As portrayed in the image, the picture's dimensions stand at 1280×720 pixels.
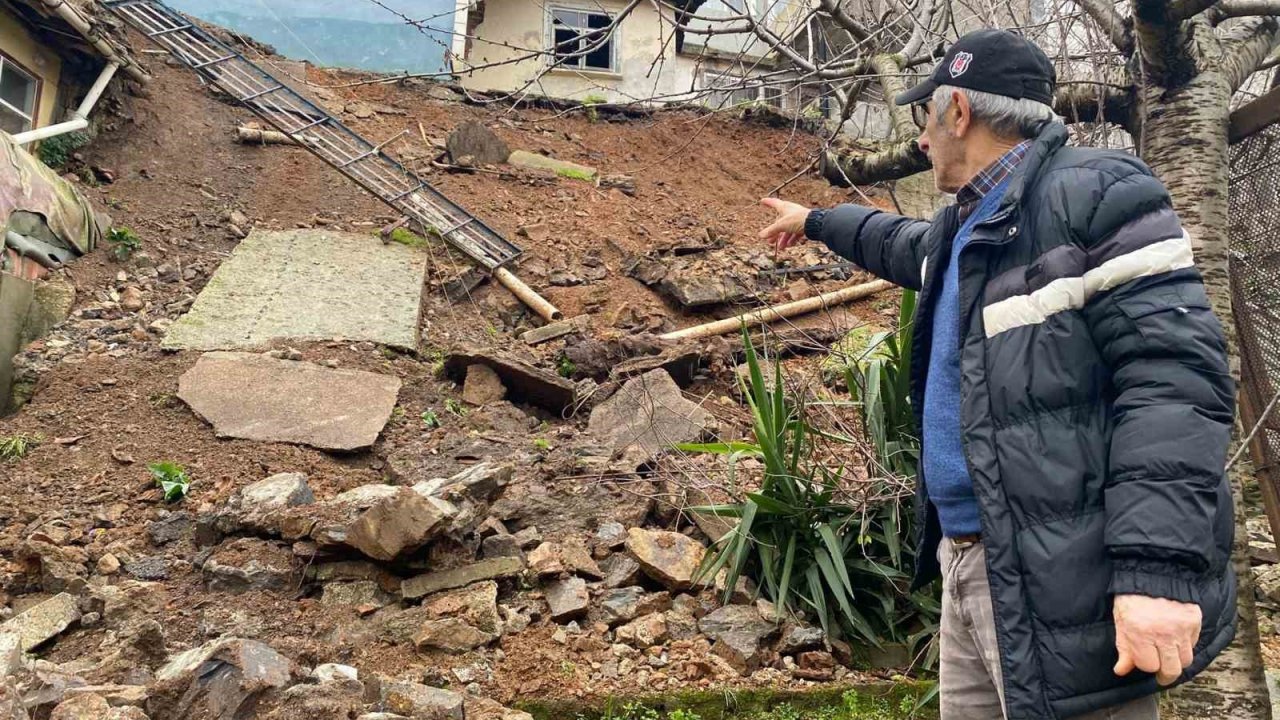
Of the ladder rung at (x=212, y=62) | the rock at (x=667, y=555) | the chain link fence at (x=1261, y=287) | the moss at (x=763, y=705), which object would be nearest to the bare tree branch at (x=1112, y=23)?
the chain link fence at (x=1261, y=287)

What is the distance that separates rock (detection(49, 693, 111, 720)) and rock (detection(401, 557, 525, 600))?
1.34 metres

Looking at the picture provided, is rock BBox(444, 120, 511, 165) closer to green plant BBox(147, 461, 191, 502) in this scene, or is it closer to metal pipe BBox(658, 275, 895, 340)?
metal pipe BBox(658, 275, 895, 340)

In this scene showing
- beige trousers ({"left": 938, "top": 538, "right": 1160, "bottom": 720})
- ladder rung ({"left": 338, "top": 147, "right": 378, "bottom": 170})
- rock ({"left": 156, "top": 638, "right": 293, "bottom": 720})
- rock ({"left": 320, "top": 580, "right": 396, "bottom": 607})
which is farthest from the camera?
ladder rung ({"left": 338, "top": 147, "right": 378, "bottom": 170})

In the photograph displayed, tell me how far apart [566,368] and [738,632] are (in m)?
3.72

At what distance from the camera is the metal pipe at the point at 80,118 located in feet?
26.8

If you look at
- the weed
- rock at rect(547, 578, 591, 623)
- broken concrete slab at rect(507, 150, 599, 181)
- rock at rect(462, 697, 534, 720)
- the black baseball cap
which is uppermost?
broken concrete slab at rect(507, 150, 599, 181)

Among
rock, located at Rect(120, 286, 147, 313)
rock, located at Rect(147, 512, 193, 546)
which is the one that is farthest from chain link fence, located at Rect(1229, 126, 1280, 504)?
rock, located at Rect(120, 286, 147, 313)

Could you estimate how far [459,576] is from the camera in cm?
376

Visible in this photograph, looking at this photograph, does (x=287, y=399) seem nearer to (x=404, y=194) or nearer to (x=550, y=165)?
(x=404, y=194)

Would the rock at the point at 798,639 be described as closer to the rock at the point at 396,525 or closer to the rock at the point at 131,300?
the rock at the point at 396,525

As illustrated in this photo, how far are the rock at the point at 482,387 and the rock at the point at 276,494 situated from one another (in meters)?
1.89

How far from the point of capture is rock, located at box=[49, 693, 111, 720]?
242 cm

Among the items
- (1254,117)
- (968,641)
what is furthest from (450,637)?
(1254,117)

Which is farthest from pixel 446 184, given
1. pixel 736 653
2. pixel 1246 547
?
pixel 1246 547
